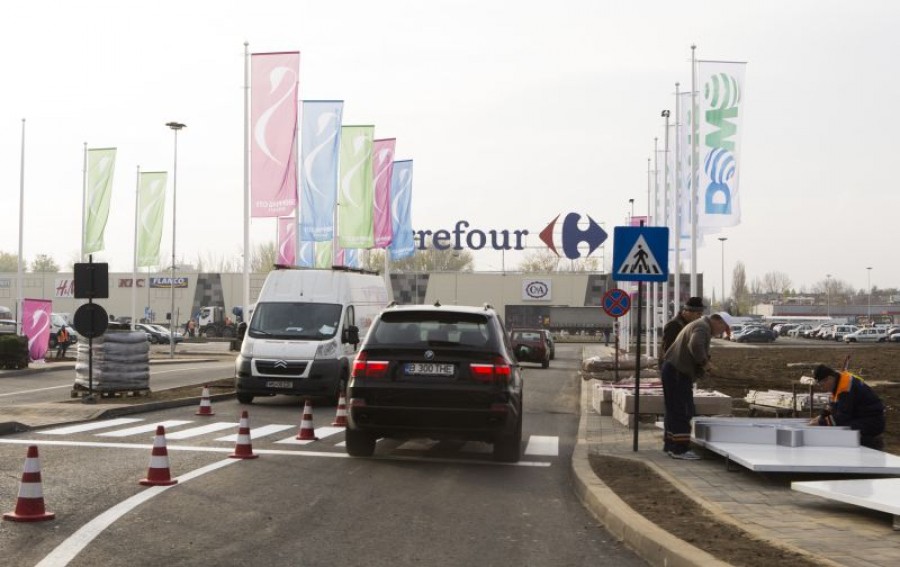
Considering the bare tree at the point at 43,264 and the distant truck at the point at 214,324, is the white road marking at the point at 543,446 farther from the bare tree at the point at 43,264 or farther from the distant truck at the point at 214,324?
the bare tree at the point at 43,264

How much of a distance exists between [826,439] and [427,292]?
87624 mm

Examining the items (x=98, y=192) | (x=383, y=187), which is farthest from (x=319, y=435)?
(x=98, y=192)

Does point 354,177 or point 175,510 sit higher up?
point 354,177

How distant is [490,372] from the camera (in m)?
11.4

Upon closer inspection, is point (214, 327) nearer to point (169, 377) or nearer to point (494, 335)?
point (169, 377)

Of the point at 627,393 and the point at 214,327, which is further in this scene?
the point at 214,327

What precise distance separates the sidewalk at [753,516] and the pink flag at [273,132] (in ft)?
61.9

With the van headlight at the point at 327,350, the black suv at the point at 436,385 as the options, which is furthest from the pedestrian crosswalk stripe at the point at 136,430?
the van headlight at the point at 327,350

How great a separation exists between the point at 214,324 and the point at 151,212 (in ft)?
140

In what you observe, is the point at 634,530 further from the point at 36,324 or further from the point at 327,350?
the point at 36,324

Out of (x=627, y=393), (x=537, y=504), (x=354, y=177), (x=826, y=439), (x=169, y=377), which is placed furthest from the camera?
(x=354, y=177)

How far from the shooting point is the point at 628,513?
7980 millimetres

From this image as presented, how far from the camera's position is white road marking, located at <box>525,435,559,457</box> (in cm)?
1342

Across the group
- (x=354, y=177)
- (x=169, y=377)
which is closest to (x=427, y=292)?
(x=354, y=177)
